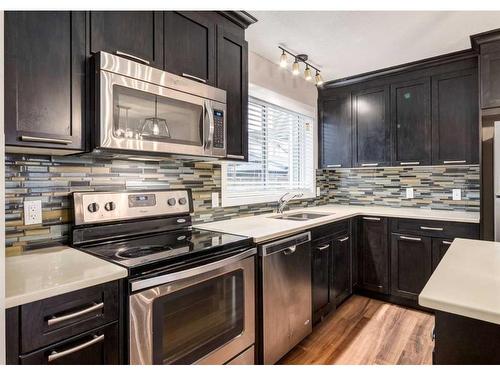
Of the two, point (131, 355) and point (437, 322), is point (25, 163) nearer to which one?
point (131, 355)

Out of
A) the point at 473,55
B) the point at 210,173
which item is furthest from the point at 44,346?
the point at 473,55

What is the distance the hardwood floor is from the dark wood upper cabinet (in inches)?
63.7

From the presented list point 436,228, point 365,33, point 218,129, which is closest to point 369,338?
point 436,228

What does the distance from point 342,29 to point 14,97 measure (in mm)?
2117

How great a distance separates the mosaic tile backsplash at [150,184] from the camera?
4.60ft

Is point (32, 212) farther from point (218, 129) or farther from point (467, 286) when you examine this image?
point (467, 286)

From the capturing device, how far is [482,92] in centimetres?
251

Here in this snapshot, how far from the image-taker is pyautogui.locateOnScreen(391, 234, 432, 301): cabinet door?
2.69 metres

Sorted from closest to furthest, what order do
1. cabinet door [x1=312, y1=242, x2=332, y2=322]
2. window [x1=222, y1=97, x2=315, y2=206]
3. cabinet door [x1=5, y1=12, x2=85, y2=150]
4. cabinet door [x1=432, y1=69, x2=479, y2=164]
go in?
1. cabinet door [x1=5, y1=12, x2=85, y2=150]
2. cabinet door [x1=312, y1=242, x2=332, y2=322]
3. window [x1=222, y1=97, x2=315, y2=206]
4. cabinet door [x1=432, y1=69, x2=479, y2=164]

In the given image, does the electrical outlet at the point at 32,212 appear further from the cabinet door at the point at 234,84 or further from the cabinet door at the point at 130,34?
the cabinet door at the point at 234,84

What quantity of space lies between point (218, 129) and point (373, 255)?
82.6 inches

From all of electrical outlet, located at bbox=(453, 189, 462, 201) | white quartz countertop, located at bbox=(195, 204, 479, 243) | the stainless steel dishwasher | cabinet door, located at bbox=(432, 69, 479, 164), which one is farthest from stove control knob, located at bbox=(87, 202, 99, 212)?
electrical outlet, located at bbox=(453, 189, 462, 201)

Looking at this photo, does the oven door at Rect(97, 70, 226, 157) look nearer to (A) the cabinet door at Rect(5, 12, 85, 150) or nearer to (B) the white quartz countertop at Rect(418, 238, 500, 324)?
(A) the cabinet door at Rect(5, 12, 85, 150)

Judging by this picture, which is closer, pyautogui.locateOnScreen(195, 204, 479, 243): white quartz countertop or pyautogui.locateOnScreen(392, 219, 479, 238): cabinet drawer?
pyautogui.locateOnScreen(195, 204, 479, 243): white quartz countertop
